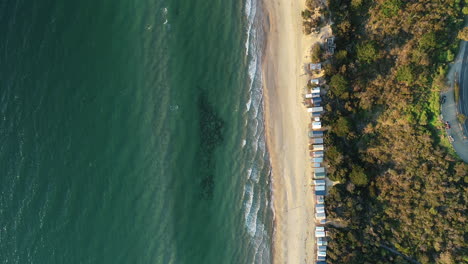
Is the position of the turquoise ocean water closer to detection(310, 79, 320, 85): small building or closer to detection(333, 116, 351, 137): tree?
detection(310, 79, 320, 85): small building

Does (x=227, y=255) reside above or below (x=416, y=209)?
below

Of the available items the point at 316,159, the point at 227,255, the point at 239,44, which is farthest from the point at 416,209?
the point at 239,44

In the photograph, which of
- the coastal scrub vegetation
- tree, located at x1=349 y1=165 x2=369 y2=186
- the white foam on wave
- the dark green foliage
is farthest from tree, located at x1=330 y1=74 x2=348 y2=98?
the white foam on wave

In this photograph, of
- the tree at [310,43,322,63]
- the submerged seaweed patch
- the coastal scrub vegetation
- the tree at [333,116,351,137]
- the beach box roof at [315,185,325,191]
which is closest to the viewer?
the coastal scrub vegetation

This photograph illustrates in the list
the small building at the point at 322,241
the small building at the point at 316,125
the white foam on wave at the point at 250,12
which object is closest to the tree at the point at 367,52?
the small building at the point at 316,125

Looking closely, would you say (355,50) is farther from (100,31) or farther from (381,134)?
(100,31)

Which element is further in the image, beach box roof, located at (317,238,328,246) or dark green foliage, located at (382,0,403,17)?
beach box roof, located at (317,238,328,246)

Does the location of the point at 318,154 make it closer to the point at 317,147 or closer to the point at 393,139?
the point at 317,147

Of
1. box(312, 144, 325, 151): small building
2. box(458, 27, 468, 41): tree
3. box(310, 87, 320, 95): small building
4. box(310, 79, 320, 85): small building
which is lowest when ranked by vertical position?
box(312, 144, 325, 151): small building
